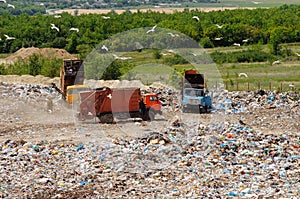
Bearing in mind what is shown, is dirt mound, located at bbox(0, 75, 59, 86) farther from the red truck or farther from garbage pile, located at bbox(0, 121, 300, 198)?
garbage pile, located at bbox(0, 121, 300, 198)

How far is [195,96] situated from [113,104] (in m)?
3.60

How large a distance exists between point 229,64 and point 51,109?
23.4 metres

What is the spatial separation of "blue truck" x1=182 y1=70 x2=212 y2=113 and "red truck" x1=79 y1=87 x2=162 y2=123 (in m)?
2.02

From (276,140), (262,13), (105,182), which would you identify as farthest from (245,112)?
(262,13)

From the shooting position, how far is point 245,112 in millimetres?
21703

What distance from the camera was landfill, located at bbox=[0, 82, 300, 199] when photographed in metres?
12.5

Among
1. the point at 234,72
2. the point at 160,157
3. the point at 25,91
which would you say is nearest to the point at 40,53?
the point at 234,72

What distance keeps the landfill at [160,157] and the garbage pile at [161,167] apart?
0.02 meters

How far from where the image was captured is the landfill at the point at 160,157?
1248 cm

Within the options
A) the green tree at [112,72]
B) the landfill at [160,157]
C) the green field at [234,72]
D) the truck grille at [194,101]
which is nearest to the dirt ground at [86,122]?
the landfill at [160,157]

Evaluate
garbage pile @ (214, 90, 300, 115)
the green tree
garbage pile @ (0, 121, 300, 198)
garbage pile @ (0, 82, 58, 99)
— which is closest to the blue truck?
garbage pile @ (214, 90, 300, 115)

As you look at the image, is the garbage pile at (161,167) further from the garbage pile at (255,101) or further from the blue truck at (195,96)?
the garbage pile at (255,101)

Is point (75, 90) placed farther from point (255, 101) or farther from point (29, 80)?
point (29, 80)

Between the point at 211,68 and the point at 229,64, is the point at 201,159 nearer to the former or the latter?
the point at 211,68
